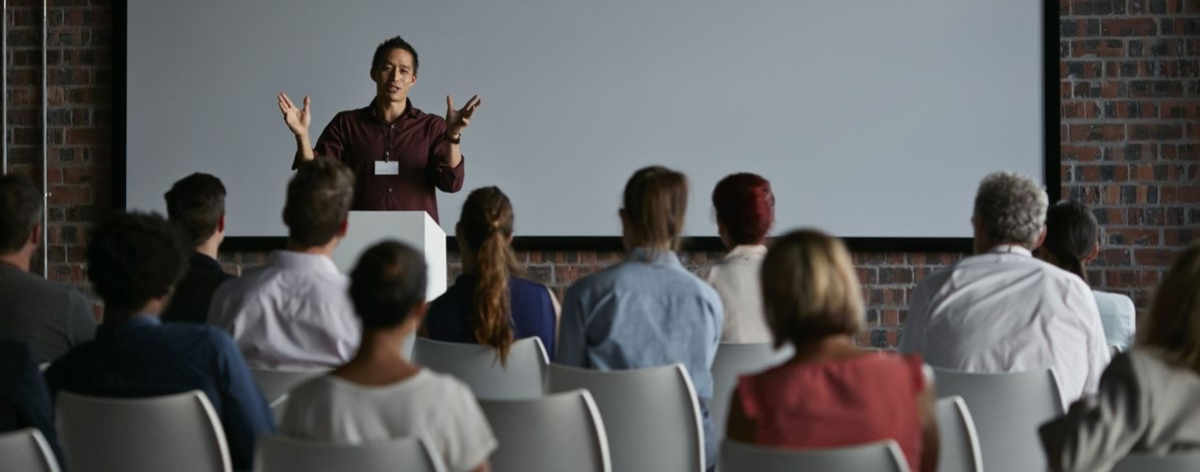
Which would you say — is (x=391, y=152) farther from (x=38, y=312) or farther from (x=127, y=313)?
(x=127, y=313)

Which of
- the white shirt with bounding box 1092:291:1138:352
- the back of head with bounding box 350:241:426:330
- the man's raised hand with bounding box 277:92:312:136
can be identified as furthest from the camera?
the man's raised hand with bounding box 277:92:312:136

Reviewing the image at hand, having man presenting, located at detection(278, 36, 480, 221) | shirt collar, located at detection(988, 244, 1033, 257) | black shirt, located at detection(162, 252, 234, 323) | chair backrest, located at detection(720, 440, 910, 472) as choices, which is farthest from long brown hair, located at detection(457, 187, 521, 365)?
man presenting, located at detection(278, 36, 480, 221)

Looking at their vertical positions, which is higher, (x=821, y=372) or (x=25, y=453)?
(x=821, y=372)

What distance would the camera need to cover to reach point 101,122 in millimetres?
6664

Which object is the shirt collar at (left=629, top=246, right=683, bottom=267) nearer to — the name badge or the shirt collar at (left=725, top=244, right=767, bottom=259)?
the shirt collar at (left=725, top=244, right=767, bottom=259)

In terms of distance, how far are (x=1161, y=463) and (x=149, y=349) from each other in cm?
158

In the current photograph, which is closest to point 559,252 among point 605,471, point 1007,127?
point 1007,127

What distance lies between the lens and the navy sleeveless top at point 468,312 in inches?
133

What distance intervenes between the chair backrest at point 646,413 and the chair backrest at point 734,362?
1.08 ft

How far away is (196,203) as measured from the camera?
3605 millimetres

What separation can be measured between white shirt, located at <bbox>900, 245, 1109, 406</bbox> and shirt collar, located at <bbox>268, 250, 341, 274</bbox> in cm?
138

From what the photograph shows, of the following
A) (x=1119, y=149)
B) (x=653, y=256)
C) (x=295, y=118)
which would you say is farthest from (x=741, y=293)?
(x=1119, y=149)

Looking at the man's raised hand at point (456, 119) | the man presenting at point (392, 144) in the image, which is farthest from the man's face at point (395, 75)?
the man's raised hand at point (456, 119)

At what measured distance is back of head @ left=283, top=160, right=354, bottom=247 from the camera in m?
3.00
